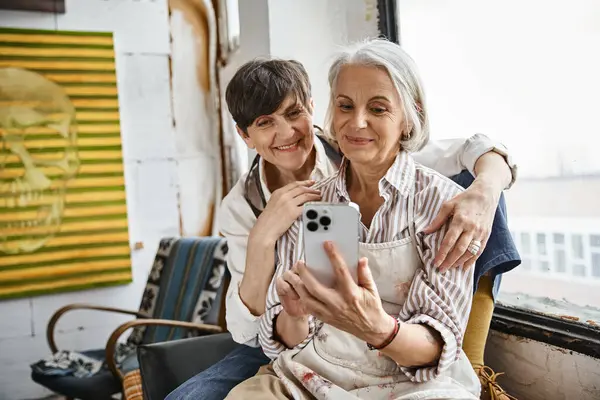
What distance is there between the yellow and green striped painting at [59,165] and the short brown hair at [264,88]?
2445 millimetres

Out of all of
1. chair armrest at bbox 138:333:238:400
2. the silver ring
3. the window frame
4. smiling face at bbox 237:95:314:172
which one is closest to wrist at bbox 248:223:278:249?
smiling face at bbox 237:95:314:172

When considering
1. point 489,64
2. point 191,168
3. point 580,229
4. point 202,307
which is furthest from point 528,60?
point 191,168

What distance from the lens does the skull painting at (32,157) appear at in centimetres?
377

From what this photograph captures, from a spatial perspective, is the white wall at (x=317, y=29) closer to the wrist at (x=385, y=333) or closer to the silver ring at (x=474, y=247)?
the silver ring at (x=474, y=247)

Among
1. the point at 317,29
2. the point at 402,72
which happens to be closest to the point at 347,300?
the point at 402,72

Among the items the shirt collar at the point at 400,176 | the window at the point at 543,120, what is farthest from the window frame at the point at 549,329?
the shirt collar at the point at 400,176

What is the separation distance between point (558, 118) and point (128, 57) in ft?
10.1

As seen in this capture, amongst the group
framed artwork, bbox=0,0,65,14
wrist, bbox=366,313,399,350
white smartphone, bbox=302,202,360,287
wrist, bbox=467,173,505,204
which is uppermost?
framed artwork, bbox=0,0,65,14

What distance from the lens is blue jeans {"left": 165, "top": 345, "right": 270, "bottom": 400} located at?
5.43ft

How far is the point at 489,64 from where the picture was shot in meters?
2.15

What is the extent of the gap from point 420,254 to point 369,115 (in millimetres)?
347

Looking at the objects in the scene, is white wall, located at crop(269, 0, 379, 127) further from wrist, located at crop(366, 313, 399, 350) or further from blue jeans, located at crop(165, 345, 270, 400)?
wrist, located at crop(366, 313, 399, 350)

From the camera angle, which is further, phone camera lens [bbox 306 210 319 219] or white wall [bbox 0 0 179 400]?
white wall [bbox 0 0 179 400]

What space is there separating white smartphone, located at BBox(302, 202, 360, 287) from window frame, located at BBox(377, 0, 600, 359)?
2.92 feet
